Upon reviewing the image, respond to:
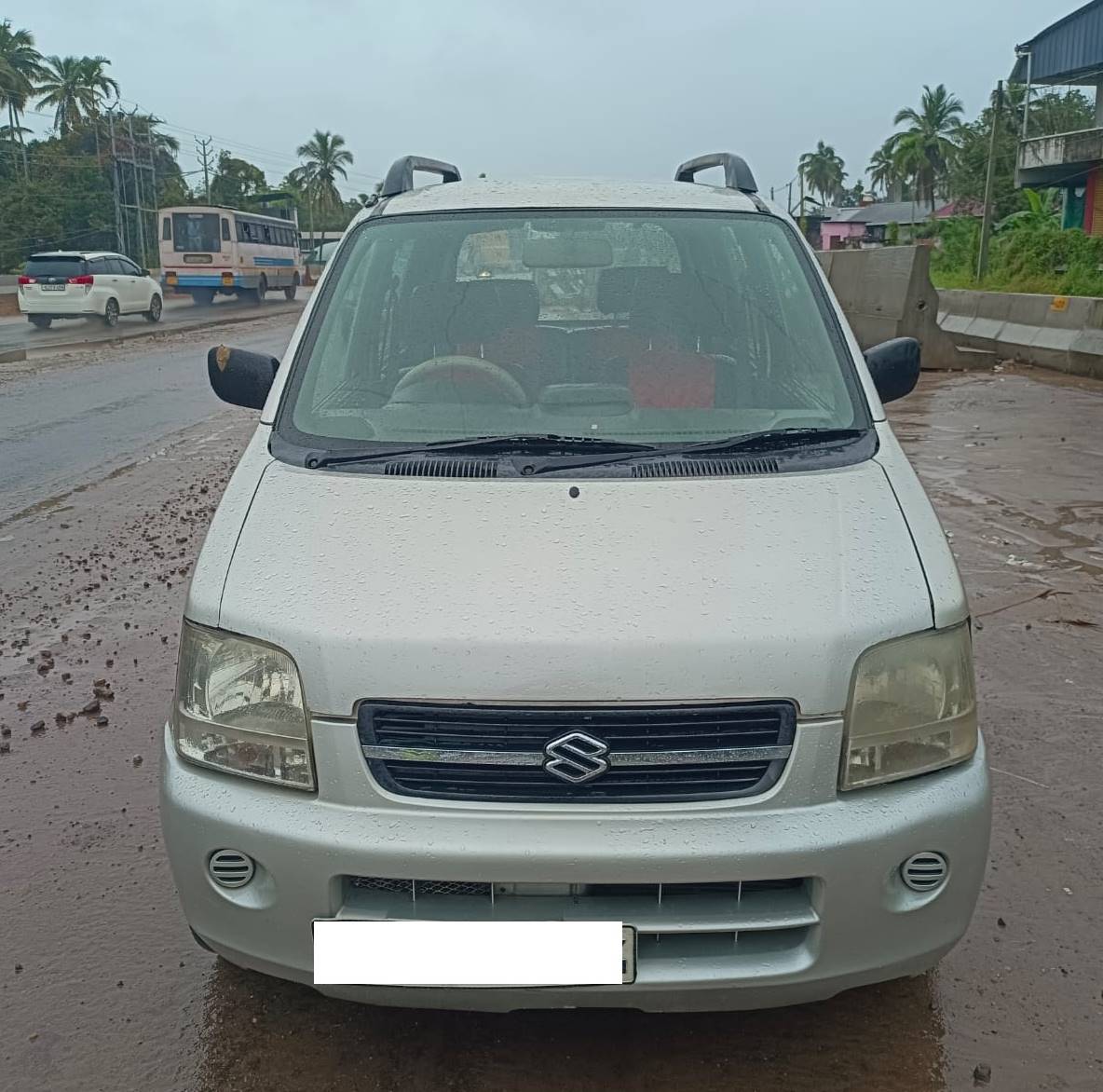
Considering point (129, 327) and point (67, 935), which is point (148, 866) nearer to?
point (67, 935)

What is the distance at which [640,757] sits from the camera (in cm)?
221

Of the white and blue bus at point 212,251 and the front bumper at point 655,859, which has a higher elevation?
the white and blue bus at point 212,251

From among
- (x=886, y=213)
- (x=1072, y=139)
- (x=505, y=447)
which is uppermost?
(x=1072, y=139)

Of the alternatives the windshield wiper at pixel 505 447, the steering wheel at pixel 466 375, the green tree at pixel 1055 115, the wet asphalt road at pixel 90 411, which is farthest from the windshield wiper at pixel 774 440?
the green tree at pixel 1055 115

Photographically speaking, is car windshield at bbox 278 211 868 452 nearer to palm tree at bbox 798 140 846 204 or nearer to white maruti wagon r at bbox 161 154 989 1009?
white maruti wagon r at bbox 161 154 989 1009

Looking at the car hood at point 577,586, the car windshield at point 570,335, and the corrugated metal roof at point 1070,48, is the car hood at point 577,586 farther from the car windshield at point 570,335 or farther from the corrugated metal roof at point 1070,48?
the corrugated metal roof at point 1070,48

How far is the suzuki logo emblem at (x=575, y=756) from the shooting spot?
2.19 m

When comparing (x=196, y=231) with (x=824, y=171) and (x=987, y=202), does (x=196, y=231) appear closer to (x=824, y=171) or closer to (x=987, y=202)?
(x=987, y=202)

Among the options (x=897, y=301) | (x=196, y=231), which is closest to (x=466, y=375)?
(x=897, y=301)

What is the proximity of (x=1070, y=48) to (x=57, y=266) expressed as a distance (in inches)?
1291

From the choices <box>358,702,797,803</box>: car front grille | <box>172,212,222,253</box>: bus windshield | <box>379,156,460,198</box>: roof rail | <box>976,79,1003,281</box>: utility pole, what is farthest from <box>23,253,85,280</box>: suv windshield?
<box>358,702,797,803</box>: car front grille

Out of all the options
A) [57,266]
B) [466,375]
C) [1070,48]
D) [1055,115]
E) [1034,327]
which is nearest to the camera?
[466,375]

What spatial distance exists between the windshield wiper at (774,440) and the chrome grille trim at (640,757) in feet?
3.01

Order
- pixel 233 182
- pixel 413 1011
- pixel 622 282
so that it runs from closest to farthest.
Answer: pixel 413 1011 < pixel 622 282 < pixel 233 182
